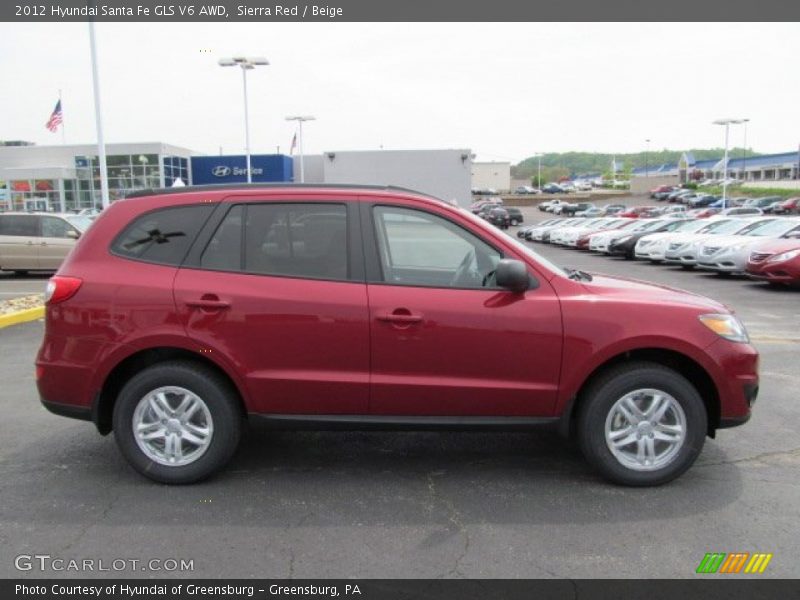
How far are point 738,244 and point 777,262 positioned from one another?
10.4ft

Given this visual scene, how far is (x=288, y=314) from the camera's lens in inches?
157

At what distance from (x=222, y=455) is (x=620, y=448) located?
2.43 m

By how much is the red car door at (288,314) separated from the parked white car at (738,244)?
13.9m

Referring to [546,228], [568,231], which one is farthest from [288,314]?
[546,228]

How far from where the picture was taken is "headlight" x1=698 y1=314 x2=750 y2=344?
4086 millimetres

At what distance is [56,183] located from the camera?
5053cm

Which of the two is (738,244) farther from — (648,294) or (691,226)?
(648,294)

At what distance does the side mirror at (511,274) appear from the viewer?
389 centimetres

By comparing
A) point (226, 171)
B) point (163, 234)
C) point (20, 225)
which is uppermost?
point (226, 171)

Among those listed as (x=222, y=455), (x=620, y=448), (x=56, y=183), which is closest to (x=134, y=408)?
(x=222, y=455)

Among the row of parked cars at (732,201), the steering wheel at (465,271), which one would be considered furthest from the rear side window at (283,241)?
the row of parked cars at (732,201)

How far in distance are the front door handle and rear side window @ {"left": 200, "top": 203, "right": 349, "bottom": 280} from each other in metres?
0.37

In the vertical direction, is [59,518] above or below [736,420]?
below
